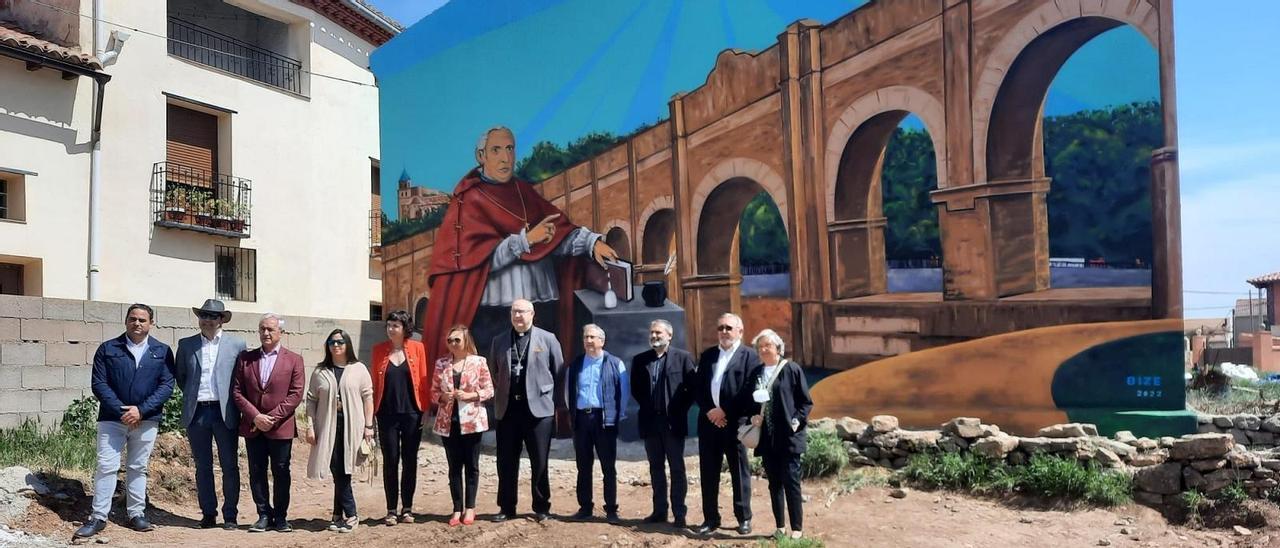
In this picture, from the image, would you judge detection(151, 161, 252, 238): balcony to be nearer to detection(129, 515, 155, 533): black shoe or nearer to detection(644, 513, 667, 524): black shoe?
detection(129, 515, 155, 533): black shoe

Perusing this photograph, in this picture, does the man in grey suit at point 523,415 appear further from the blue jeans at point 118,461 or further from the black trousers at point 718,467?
the blue jeans at point 118,461

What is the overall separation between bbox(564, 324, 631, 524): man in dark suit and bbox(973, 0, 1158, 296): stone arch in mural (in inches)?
129

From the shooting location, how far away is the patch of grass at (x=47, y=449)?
25.9 feet

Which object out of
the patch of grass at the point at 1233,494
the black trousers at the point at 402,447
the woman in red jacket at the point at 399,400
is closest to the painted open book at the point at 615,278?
the woman in red jacket at the point at 399,400

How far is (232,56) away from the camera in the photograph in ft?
54.8

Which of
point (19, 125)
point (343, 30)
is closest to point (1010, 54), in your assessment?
point (19, 125)

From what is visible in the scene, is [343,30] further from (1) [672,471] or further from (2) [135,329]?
(1) [672,471]

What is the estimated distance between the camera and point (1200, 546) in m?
6.06

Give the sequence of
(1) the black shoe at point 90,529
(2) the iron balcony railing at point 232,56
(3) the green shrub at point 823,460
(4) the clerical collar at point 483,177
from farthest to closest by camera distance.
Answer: (2) the iron balcony railing at point 232,56
(4) the clerical collar at point 483,177
(3) the green shrub at point 823,460
(1) the black shoe at point 90,529

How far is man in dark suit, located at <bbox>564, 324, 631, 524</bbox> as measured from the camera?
6680mm

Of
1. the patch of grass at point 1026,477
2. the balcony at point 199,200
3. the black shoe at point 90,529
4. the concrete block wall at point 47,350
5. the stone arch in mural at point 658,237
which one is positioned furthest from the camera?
the balcony at point 199,200

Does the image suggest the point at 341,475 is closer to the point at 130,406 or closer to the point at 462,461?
the point at 462,461

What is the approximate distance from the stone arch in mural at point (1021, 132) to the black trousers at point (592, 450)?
3.38 m

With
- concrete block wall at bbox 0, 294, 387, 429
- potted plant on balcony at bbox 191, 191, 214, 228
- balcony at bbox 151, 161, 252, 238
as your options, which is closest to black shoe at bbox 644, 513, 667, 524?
concrete block wall at bbox 0, 294, 387, 429
